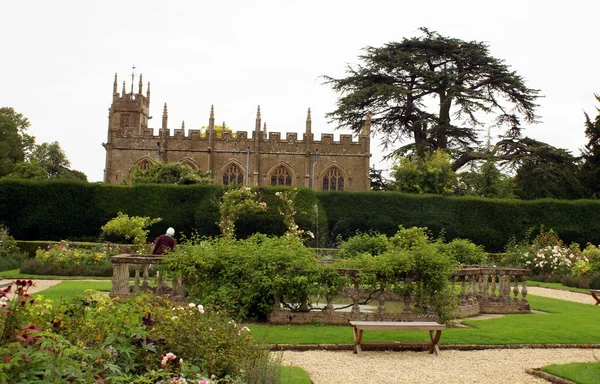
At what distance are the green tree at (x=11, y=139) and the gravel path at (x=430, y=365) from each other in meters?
38.7

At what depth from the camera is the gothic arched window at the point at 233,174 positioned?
1462 inches

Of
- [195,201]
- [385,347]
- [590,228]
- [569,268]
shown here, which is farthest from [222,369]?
[590,228]

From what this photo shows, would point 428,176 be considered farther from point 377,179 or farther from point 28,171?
point 28,171

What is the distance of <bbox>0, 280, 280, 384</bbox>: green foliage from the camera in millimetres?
3605

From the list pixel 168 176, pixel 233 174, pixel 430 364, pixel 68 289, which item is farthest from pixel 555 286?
pixel 233 174

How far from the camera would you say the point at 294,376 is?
6098 millimetres

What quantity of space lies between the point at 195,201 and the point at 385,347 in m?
18.4

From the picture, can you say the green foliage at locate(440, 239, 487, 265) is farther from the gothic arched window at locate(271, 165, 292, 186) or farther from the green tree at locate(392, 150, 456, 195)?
the gothic arched window at locate(271, 165, 292, 186)

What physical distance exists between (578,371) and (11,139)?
43.4 meters

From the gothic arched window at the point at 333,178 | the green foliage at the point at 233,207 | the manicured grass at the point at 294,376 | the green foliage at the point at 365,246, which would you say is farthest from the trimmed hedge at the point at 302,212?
the manicured grass at the point at 294,376

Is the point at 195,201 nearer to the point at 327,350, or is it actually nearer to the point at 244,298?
the point at 244,298

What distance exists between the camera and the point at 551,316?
1122 cm

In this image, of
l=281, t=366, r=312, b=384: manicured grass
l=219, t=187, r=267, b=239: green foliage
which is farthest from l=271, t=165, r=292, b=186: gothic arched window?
l=281, t=366, r=312, b=384: manicured grass

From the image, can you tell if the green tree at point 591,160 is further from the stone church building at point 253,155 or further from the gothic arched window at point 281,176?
the gothic arched window at point 281,176
